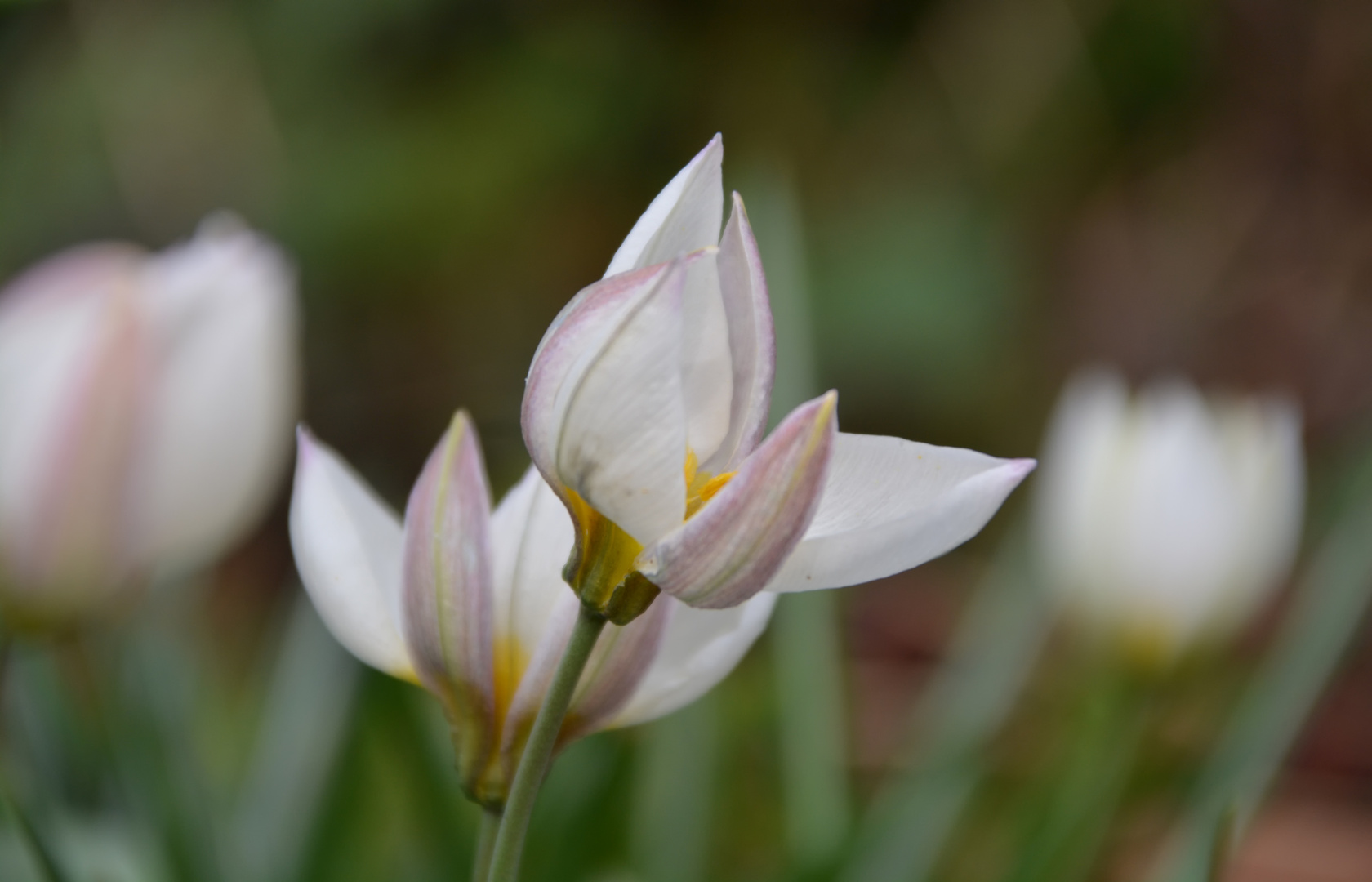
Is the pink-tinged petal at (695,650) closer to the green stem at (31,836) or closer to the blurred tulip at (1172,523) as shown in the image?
the green stem at (31,836)

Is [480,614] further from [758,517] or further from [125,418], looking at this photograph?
[125,418]

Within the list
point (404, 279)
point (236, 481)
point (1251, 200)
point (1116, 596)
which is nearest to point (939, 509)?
point (236, 481)

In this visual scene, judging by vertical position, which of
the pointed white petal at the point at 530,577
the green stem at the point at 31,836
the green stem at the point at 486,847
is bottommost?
the green stem at the point at 31,836

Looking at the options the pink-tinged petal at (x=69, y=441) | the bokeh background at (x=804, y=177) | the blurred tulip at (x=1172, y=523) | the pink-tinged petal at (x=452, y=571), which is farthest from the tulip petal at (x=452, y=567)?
the bokeh background at (x=804, y=177)

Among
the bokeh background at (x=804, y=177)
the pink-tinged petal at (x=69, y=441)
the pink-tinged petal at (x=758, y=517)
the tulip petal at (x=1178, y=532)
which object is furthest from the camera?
the bokeh background at (x=804, y=177)

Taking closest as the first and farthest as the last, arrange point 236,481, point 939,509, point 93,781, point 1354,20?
point 939,509
point 236,481
point 93,781
point 1354,20

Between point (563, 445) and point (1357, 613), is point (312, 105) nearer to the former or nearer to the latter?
point (1357, 613)

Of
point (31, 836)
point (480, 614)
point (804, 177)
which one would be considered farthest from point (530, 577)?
point (804, 177)
